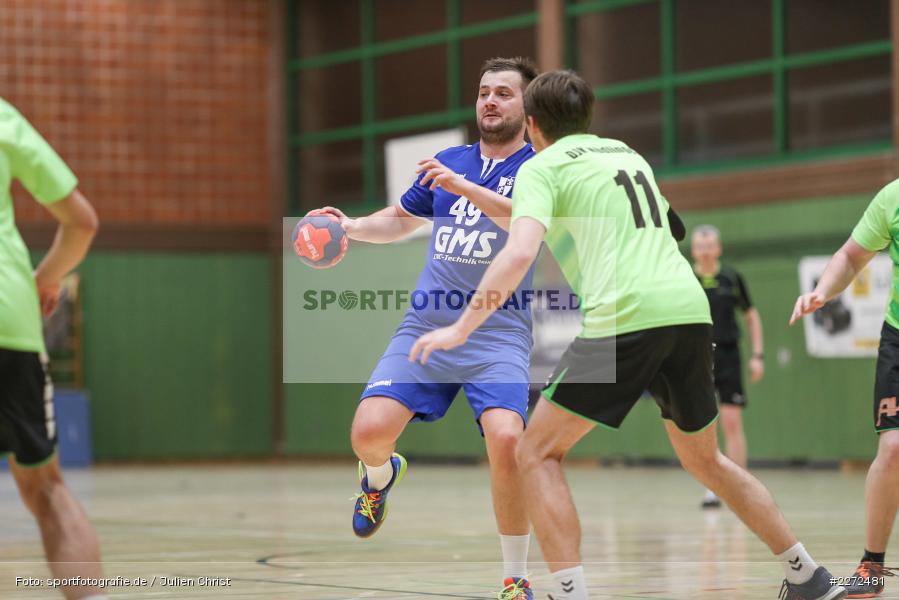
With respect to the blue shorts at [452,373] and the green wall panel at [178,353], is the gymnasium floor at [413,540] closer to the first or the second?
the blue shorts at [452,373]

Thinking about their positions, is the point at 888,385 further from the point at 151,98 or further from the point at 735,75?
the point at 151,98

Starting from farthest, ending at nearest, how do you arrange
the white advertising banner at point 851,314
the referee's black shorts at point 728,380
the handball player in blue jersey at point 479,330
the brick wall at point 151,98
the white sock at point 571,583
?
the brick wall at point 151,98 → the white advertising banner at point 851,314 → the referee's black shorts at point 728,380 → the handball player in blue jersey at point 479,330 → the white sock at point 571,583

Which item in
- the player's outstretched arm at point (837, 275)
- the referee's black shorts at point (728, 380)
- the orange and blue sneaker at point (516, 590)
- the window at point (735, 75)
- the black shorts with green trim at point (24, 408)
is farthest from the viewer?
the window at point (735, 75)

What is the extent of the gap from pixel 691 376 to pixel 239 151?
19.0m

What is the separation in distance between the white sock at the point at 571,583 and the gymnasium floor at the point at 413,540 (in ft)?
4.12

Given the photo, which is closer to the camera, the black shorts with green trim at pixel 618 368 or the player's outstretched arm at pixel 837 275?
the black shorts with green trim at pixel 618 368

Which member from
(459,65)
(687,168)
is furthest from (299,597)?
(459,65)

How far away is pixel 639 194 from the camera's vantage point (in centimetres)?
538

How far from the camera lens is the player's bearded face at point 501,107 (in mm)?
6645

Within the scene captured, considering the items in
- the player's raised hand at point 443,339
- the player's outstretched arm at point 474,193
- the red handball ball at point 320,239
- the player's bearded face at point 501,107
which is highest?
the player's bearded face at point 501,107

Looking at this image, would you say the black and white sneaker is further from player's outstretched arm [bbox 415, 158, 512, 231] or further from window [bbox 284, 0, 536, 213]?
window [bbox 284, 0, 536, 213]

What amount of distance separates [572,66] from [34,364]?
16.5 meters

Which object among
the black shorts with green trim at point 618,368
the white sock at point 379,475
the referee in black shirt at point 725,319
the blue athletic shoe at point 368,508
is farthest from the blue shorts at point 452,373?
the referee in black shirt at point 725,319

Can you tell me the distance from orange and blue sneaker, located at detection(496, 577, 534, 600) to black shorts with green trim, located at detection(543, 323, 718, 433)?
1073mm
